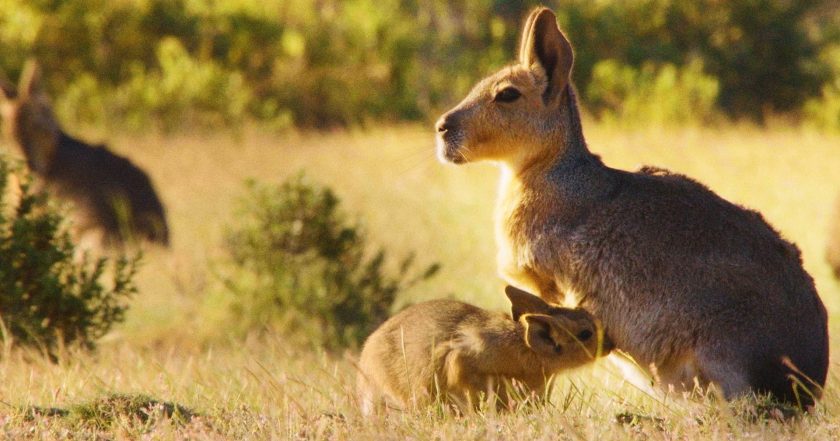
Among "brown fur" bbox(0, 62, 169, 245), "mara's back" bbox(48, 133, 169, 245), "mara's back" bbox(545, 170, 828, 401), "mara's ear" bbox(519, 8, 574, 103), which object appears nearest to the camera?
"mara's back" bbox(545, 170, 828, 401)

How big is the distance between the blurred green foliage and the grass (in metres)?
2.54

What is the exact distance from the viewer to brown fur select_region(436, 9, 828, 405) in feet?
14.8

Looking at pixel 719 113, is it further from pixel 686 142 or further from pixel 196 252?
pixel 196 252

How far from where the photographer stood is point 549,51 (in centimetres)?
504

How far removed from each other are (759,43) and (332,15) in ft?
29.2

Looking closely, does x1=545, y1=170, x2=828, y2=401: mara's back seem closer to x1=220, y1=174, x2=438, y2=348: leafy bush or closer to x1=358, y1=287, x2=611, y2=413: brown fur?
x1=358, y1=287, x2=611, y2=413: brown fur

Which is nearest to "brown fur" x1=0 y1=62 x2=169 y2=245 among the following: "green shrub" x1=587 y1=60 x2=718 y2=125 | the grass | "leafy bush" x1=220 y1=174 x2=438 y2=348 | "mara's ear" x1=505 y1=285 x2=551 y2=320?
the grass

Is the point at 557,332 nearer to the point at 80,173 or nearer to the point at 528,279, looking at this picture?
the point at 528,279

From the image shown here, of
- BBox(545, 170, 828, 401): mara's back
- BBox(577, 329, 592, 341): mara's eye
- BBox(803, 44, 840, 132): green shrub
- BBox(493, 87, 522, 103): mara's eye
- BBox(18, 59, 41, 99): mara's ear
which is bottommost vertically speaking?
BBox(18, 59, 41, 99): mara's ear

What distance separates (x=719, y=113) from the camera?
818 inches

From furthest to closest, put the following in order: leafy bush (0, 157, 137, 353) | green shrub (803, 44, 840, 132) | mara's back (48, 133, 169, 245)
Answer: green shrub (803, 44, 840, 132) < mara's back (48, 133, 169, 245) < leafy bush (0, 157, 137, 353)

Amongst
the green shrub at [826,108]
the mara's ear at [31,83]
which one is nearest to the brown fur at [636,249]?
the mara's ear at [31,83]

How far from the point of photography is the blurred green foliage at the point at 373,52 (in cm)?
2231

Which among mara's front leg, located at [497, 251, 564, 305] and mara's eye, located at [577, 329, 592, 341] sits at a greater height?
mara's front leg, located at [497, 251, 564, 305]
